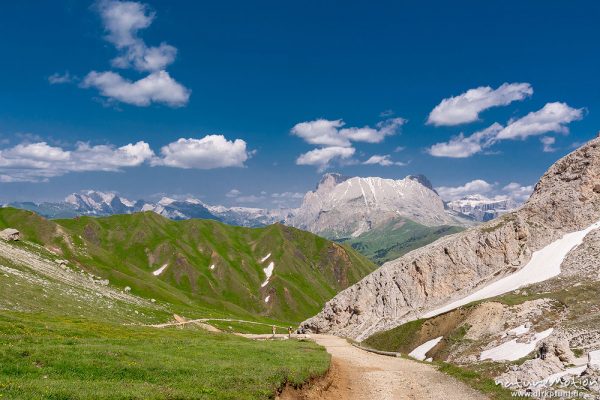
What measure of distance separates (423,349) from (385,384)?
25.0 meters

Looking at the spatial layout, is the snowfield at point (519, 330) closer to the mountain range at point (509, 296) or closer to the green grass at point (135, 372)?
the mountain range at point (509, 296)

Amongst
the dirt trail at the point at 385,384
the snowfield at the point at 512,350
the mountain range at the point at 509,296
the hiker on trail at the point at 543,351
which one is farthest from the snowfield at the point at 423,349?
the hiker on trail at the point at 543,351

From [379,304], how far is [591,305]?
153ft

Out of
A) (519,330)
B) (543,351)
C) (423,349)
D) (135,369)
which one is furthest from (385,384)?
(423,349)

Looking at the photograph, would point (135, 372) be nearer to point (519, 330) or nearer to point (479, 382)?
point (479, 382)

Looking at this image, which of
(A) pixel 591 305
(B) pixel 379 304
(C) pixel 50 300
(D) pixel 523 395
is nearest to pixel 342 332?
(B) pixel 379 304

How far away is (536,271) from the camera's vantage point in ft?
227

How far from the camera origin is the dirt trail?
30516mm

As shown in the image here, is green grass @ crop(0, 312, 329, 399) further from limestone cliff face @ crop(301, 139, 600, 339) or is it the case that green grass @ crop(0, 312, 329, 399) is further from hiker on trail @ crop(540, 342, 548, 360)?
limestone cliff face @ crop(301, 139, 600, 339)

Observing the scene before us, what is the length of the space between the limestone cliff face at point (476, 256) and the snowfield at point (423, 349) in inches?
673

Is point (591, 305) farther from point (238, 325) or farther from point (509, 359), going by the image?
point (238, 325)

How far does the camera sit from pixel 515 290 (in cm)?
6216

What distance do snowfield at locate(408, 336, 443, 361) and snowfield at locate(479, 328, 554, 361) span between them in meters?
12.2

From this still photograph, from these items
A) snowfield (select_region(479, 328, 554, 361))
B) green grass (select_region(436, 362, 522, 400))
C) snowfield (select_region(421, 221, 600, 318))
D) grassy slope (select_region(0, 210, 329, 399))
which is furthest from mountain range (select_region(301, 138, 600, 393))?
grassy slope (select_region(0, 210, 329, 399))
